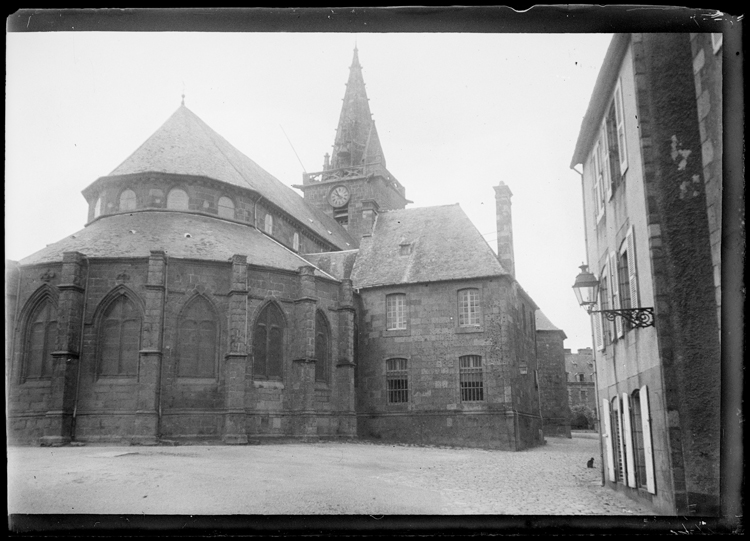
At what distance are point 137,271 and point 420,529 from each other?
1910 cm

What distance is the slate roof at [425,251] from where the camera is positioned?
99.2 ft

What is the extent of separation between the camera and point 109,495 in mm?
12016

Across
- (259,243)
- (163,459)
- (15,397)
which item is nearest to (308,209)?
(259,243)

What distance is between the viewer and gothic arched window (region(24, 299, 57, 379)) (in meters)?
22.9

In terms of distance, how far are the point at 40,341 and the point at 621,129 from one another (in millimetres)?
20375

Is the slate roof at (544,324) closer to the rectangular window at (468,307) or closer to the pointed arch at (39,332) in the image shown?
the rectangular window at (468,307)

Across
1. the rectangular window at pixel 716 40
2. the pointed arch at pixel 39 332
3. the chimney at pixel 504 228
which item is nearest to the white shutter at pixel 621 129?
the rectangular window at pixel 716 40

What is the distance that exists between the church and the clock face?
10.4 metres

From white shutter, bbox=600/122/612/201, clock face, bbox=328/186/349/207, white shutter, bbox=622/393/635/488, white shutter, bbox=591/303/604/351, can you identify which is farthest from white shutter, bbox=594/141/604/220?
clock face, bbox=328/186/349/207

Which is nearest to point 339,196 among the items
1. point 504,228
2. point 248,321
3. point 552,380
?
point 504,228

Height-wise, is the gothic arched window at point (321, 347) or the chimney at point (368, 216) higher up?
the chimney at point (368, 216)

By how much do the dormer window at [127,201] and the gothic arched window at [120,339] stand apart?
6.15 m

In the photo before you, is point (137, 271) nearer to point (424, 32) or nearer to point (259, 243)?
point (259, 243)

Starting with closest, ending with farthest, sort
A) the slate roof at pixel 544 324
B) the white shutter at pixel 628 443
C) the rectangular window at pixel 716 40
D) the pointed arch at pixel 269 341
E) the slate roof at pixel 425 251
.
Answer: the rectangular window at pixel 716 40 → the white shutter at pixel 628 443 → the pointed arch at pixel 269 341 → the slate roof at pixel 425 251 → the slate roof at pixel 544 324
